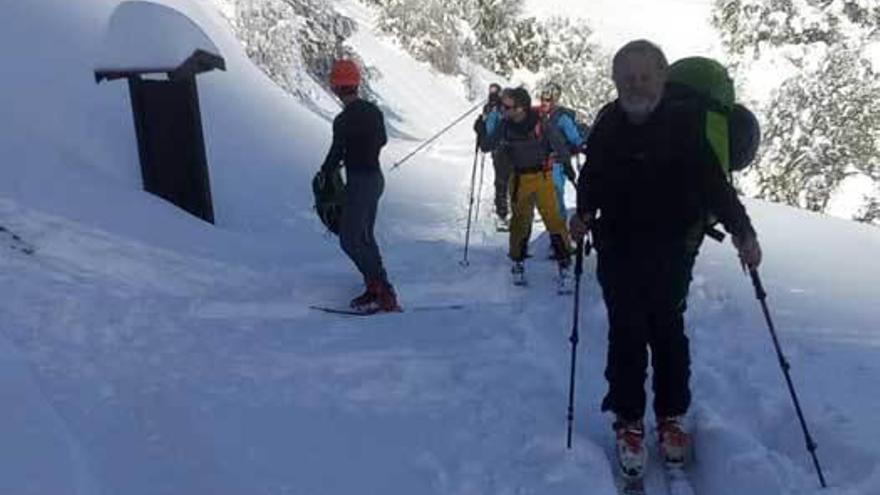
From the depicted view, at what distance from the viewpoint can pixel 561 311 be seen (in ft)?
24.9

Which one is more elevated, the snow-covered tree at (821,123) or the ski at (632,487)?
the ski at (632,487)

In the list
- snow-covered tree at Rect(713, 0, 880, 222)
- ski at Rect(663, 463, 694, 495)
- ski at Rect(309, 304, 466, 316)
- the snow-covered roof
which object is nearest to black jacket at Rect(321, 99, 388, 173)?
ski at Rect(309, 304, 466, 316)

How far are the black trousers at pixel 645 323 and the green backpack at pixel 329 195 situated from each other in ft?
11.9

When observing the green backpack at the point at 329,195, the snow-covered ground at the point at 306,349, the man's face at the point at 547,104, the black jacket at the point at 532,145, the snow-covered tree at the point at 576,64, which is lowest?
the snow-covered tree at the point at 576,64

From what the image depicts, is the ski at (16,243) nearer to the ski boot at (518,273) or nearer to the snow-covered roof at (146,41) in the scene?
the snow-covered roof at (146,41)

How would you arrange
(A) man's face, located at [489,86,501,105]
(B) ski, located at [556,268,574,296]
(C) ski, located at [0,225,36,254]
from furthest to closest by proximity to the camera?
(A) man's face, located at [489,86,501,105]
(B) ski, located at [556,268,574,296]
(C) ski, located at [0,225,36,254]

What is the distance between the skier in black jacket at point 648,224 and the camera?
13.9 feet

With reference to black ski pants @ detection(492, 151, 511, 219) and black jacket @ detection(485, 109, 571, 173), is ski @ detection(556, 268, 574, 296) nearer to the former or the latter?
black jacket @ detection(485, 109, 571, 173)

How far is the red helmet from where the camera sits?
7.39 metres

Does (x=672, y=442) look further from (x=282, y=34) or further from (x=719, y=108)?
(x=282, y=34)

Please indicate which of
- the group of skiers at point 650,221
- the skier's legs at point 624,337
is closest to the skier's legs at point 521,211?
the group of skiers at point 650,221

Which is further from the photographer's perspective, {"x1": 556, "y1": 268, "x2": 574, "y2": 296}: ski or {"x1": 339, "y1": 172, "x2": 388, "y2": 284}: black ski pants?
{"x1": 556, "y1": 268, "x2": 574, "y2": 296}: ski

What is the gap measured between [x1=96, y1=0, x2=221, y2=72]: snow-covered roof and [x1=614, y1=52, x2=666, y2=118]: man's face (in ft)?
21.1

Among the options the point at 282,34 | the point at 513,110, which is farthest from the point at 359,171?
the point at 282,34
